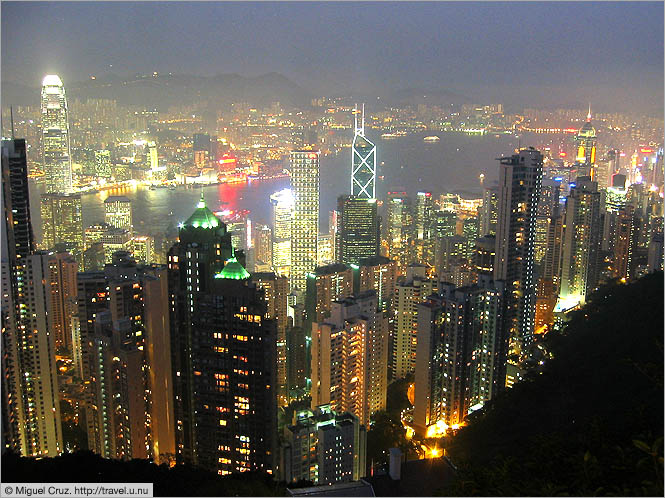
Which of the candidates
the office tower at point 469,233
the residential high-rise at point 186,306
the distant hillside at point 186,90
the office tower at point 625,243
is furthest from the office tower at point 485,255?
the residential high-rise at point 186,306

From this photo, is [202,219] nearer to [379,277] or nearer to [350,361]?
[350,361]

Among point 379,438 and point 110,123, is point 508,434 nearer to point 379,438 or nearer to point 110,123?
point 379,438

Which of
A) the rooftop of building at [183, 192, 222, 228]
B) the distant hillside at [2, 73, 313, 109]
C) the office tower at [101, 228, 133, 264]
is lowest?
the office tower at [101, 228, 133, 264]

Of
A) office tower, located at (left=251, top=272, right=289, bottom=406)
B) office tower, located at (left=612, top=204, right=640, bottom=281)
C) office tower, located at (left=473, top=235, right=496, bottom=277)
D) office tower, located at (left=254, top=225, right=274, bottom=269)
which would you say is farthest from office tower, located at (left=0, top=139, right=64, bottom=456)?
office tower, located at (left=612, top=204, right=640, bottom=281)

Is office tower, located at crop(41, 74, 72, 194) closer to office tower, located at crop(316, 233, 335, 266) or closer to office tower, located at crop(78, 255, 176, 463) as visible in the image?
office tower, located at crop(78, 255, 176, 463)

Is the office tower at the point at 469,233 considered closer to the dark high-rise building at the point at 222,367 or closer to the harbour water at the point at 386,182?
the harbour water at the point at 386,182

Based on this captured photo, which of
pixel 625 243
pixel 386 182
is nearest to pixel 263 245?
pixel 386 182
